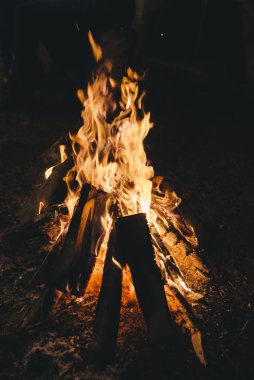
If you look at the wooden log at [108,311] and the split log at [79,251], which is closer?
the wooden log at [108,311]

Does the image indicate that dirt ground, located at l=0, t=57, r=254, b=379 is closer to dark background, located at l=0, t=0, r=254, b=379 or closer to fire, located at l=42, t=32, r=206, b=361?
dark background, located at l=0, t=0, r=254, b=379

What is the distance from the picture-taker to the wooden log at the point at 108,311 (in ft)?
6.32

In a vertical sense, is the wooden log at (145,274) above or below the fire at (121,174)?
below

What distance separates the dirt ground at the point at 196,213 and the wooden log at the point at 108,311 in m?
0.12

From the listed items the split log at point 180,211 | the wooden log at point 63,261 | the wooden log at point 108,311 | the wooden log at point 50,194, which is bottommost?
the wooden log at point 108,311

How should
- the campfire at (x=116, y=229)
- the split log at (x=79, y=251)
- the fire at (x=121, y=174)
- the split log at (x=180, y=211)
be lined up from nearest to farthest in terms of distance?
the campfire at (x=116, y=229)
the split log at (x=79, y=251)
the fire at (x=121, y=174)
the split log at (x=180, y=211)

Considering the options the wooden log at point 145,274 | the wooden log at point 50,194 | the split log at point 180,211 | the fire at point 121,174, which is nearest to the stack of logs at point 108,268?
the wooden log at point 145,274

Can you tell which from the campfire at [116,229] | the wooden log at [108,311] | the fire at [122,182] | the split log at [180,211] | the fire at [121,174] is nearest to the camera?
the wooden log at [108,311]

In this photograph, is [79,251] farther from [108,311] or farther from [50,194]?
[50,194]

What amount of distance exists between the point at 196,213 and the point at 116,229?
4.17 feet

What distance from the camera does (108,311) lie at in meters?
2.00

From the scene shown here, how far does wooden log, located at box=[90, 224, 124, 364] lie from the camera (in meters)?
1.93

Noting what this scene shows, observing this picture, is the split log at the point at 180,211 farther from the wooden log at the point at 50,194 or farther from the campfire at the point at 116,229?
the wooden log at the point at 50,194

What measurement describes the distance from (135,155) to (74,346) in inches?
72.2
